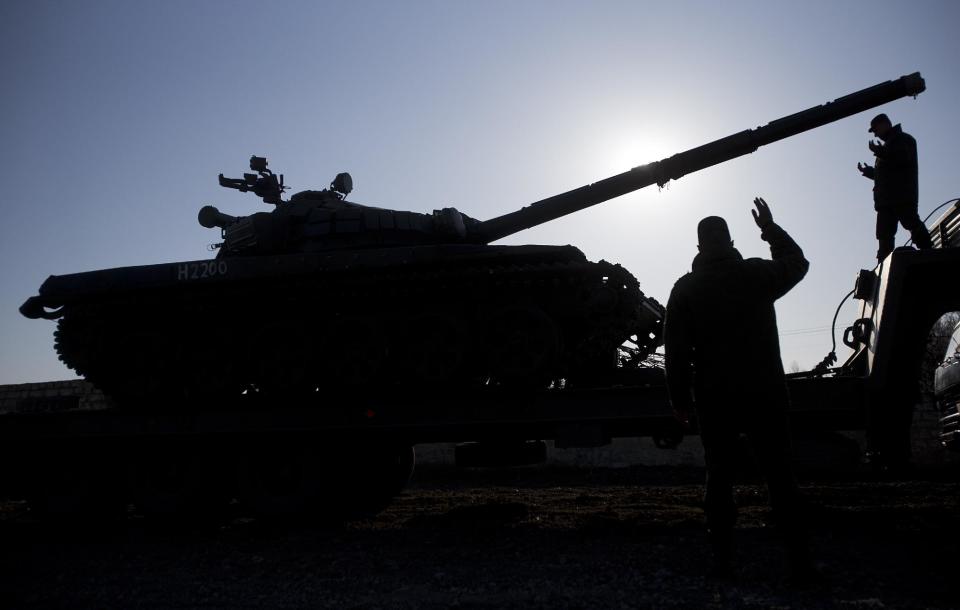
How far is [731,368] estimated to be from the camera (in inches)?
161

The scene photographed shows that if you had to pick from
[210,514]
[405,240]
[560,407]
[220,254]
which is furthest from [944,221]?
[220,254]

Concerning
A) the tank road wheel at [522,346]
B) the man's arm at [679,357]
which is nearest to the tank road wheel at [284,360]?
the tank road wheel at [522,346]

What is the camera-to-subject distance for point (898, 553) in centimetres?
486

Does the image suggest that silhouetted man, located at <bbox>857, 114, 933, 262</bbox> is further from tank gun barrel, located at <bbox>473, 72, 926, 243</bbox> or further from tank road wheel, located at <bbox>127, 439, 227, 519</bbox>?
tank road wheel, located at <bbox>127, 439, 227, 519</bbox>

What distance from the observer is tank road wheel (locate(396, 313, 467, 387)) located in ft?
24.7

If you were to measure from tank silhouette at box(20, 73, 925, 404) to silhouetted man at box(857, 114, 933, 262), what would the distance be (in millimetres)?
1466

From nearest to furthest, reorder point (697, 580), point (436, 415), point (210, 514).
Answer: point (697, 580) → point (436, 415) → point (210, 514)

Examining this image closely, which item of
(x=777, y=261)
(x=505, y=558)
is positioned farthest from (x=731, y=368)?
(x=505, y=558)

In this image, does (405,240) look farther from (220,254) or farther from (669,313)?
(669,313)

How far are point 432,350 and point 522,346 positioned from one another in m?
0.93

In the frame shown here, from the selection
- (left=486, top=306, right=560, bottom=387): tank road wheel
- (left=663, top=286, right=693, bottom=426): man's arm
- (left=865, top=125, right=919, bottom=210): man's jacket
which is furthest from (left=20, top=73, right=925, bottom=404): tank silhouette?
(left=663, top=286, right=693, bottom=426): man's arm

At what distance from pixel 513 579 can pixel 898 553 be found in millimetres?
2461

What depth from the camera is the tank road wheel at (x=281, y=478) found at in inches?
296

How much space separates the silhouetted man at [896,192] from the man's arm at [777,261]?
2653 mm
